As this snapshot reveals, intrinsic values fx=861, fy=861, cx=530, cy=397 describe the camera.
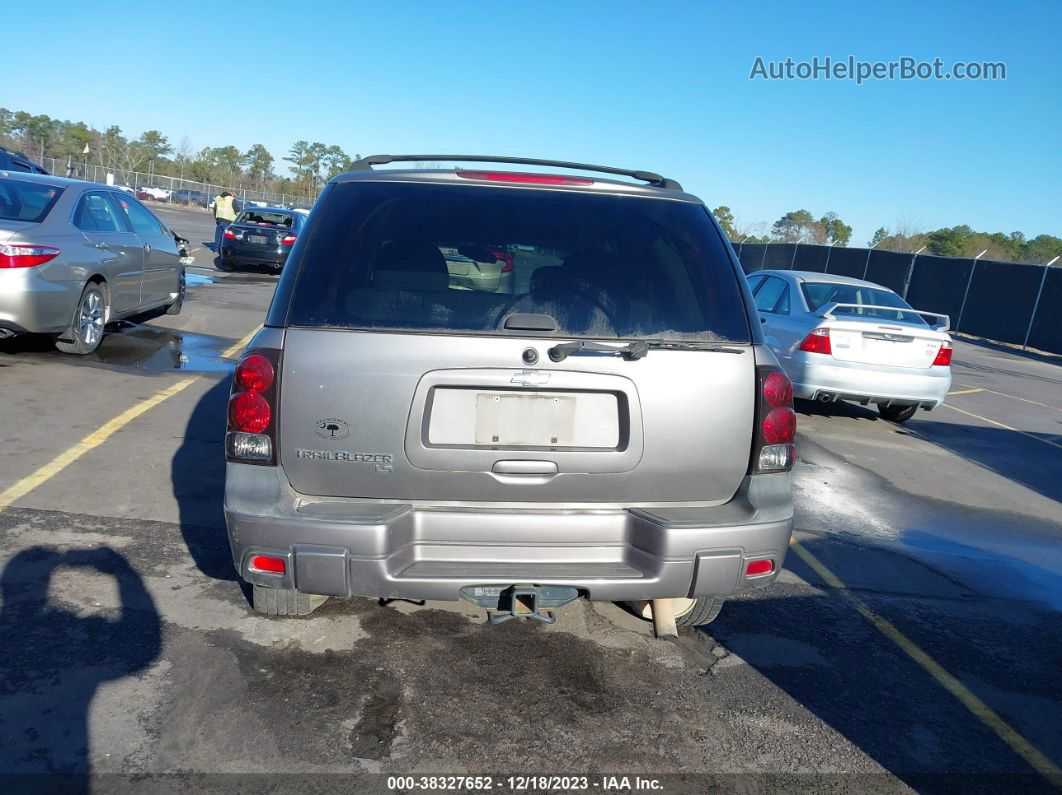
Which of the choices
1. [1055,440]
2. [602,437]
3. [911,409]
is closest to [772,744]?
[602,437]

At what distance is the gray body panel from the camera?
24.6 feet

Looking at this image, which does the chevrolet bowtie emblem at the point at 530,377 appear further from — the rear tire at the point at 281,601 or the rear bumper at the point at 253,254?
the rear bumper at the point at 253,254

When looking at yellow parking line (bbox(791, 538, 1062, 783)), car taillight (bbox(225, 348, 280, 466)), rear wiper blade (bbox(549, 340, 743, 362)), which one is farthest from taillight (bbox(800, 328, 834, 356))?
car taillight (bbox(225, 348, 280, 466))

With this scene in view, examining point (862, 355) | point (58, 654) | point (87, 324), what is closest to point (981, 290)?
point (862, 355)

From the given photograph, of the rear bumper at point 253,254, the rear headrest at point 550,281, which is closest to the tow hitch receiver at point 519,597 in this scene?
the rear headrest at point 550,281

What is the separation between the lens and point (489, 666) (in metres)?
3.52

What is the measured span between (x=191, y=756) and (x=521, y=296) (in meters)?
1.91

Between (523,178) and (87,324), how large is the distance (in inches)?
262

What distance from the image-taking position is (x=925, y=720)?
3410 millimetres

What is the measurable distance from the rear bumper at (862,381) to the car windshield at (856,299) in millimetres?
669

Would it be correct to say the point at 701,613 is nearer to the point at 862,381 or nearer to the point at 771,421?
the point at 771,421

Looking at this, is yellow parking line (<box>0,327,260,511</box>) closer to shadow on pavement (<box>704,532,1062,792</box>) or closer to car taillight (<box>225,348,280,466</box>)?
car taillight (<box>225,348,280,466</box>)

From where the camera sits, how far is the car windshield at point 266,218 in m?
20.2

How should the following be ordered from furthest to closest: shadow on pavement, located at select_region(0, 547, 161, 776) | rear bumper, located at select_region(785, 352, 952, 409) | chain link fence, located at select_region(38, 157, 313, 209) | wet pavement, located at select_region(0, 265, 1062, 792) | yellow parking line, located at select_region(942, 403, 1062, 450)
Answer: chain link fence, located at select_region(38, 157, 313, 209) < yellow parking line, located at select_region(942, 403, 1062, 450) < rear bumper, located at select_region(785, 352, 952, 409) < wet pavement, located at select_region(0, 265, 1062, 792) < shadow on pavement, located at select_region(0, 547, 161, 776)
